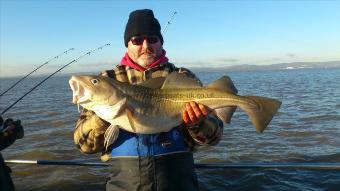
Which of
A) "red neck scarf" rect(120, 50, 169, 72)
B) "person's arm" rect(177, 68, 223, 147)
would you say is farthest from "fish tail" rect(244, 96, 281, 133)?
"red neck scarf" rect(120, 50, 169, 72)

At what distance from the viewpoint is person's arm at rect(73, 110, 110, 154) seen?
4241mm

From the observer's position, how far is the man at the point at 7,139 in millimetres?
4625

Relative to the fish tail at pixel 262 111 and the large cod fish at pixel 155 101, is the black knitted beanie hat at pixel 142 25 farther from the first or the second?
the fish tail at pixel 262 111

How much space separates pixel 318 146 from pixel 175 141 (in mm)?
10535

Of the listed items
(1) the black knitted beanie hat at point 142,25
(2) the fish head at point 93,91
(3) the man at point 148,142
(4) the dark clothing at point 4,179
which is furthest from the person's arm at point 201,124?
(4) the dark clothing at point 4,179

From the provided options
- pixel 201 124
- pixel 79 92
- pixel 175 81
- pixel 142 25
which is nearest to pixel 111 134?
pixel 79 92

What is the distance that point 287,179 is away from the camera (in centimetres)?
1023

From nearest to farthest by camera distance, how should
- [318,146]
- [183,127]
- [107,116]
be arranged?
1. [107,116]
2. [183,127]
3. [318,146]

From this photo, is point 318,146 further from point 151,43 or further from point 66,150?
point 151,43

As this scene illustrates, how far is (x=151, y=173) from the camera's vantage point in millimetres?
4176

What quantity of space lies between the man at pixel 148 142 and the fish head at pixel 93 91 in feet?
1.25

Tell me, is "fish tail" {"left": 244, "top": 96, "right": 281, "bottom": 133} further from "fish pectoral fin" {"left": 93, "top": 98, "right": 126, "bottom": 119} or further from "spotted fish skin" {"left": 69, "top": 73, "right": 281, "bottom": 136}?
"fish pectoral fin" {"left": 93, "top": 98, "right": 126, "bottom": 119}

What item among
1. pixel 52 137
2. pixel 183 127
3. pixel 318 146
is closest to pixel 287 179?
pixel 318 146

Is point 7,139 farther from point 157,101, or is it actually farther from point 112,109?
point 157,101
